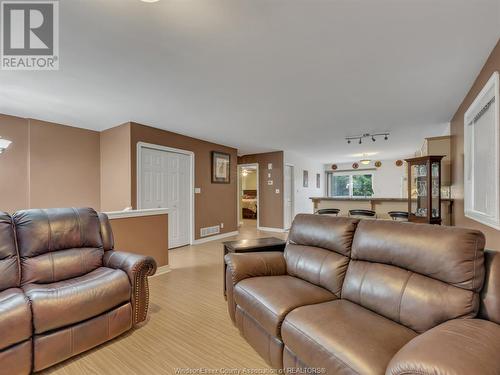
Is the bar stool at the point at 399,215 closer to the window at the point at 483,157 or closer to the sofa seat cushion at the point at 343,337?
the window at the point at 483,157

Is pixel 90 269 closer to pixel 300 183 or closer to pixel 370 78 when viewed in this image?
pixel 370 78

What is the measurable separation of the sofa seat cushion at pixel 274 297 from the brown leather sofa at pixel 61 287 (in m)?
Result: 0.92

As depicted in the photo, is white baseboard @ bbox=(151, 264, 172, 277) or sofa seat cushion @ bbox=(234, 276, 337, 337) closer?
sofa seat cushion @ bbox=(234, 276, 337, 337)

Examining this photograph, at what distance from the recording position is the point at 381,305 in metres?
1.46

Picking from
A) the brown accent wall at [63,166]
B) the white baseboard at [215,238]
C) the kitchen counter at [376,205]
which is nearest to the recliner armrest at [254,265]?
the kitchen counter at [376,205]

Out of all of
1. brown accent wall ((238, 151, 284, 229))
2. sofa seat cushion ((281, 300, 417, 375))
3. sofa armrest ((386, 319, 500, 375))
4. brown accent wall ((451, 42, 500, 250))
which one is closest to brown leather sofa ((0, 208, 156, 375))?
sofa seat cushion ((281, 300, 417, 375))

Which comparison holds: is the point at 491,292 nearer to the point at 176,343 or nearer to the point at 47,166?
the point at 176,343

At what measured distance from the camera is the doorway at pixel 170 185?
444cm

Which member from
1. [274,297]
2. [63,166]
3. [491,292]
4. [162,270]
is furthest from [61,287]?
[63,166]

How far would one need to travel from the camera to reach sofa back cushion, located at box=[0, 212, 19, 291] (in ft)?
5.94

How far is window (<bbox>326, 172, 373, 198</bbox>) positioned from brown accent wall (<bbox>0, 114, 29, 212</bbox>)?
374 inches

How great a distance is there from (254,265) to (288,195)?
567cm

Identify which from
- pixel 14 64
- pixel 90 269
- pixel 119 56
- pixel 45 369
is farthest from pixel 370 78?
pixel 45 369

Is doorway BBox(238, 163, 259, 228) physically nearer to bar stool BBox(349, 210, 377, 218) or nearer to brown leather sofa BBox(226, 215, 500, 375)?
bar stool BBox(349, 210, 377, 218)
